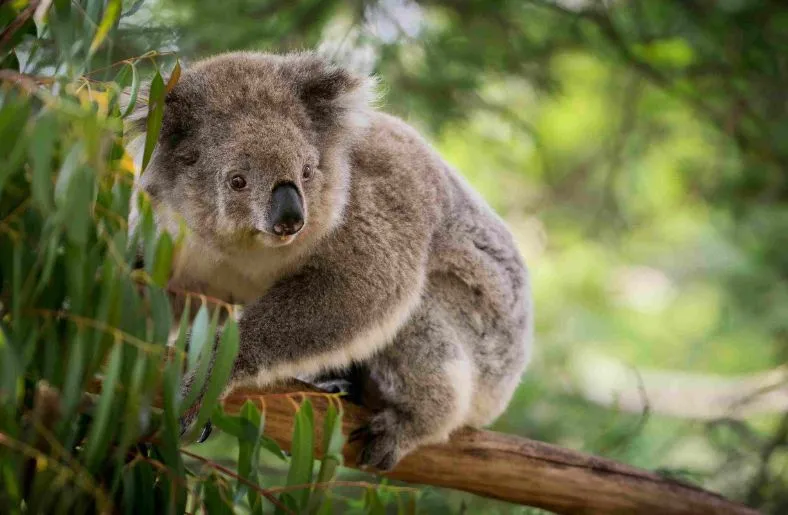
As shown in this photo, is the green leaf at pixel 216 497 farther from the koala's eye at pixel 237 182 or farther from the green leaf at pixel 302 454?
the koala's eye at pixel 237 182

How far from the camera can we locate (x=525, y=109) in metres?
8.54

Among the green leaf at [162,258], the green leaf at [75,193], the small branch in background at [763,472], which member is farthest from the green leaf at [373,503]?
the small branch in background at [763,472]

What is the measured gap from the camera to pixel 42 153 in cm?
163

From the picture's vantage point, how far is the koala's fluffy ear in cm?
309

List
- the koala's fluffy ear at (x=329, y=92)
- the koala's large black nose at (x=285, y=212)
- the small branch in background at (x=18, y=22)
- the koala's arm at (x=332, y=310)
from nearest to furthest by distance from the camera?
the small branch in background at (x=18, y=22), the koala's large black nose at (x=285, y=212), the koala's arm at (x=332, y=310), the koala's fluffy ear at (x=329, y=92)

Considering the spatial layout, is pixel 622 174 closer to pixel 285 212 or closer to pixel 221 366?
pixel 285 212

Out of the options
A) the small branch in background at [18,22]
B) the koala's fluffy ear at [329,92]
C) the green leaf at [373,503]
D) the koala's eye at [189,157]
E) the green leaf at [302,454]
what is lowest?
the green leaf at [373,503]

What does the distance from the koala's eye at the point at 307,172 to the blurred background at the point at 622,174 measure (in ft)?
2.32

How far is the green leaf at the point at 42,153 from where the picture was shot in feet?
5.31

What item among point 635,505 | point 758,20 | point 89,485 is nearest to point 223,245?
point 89,485

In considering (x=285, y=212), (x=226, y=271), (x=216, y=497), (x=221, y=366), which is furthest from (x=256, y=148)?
(x=216, y=497)

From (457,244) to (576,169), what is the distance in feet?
25.0

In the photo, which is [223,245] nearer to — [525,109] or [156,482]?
[156,482]

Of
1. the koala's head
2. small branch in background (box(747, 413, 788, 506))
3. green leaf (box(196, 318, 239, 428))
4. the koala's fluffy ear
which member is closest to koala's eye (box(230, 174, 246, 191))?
the koala's head
